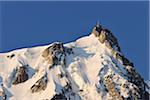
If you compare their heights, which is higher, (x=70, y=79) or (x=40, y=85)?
(x=70, y=79)

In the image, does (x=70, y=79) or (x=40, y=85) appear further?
(x=70, y=79)

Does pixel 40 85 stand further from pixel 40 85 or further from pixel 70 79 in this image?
pixel 70 79

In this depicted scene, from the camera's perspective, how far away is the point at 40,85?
190 metres

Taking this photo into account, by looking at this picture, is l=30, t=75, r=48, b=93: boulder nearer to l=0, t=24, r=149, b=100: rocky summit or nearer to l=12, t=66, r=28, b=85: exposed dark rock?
l=0, t=24, r=149, b=100: rocky summit

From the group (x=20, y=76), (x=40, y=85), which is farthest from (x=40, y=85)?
(x=20, y=76)

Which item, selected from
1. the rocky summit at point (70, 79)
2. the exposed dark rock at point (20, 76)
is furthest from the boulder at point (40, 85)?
the exposed dark rock at point (20, 76)

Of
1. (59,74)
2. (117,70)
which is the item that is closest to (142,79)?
(117,70)

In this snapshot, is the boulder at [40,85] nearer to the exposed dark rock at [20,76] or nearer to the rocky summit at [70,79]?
the rocky summit at [70,79]

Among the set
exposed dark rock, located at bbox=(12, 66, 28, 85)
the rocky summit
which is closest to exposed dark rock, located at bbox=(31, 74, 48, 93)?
the rocky summit

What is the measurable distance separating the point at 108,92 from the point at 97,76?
5.51 metres

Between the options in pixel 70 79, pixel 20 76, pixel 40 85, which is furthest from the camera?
pixel 20 76

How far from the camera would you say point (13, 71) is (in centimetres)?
19550

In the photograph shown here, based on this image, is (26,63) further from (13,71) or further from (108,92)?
(108,92)

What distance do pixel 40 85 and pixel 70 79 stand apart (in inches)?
284
